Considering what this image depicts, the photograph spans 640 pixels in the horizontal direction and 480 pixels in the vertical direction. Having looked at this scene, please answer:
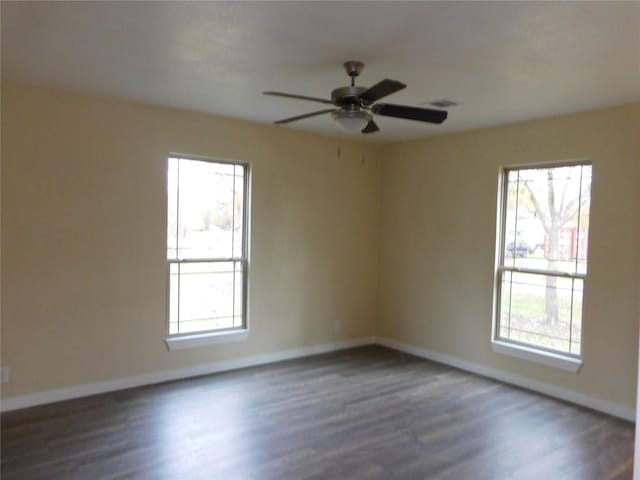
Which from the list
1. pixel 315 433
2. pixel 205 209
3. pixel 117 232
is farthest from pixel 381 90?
pixel 117 232

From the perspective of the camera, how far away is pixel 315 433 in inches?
133

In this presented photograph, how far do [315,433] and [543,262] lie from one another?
106 inches

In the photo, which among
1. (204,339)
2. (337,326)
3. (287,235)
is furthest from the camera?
(337,326)

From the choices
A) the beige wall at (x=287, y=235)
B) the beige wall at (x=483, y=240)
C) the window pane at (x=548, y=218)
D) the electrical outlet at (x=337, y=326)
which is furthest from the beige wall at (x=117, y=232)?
the window pane at (x=548, y=218)

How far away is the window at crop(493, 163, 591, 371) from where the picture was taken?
13.6ft

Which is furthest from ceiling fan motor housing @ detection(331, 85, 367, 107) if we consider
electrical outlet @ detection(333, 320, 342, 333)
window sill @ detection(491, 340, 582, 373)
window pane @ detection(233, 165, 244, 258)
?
electrical outlet @ detection(333, 320, 342, 333)

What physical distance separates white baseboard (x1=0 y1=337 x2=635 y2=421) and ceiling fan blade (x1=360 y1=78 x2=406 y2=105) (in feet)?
10.4

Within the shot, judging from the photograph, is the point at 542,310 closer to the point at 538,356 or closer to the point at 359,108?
the point at 538,356

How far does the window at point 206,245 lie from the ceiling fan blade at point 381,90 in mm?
2343

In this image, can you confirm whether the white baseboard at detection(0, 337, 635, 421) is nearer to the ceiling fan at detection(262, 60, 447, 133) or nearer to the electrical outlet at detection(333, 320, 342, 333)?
the electrical outlet at detection(333, 320, 342, 333)

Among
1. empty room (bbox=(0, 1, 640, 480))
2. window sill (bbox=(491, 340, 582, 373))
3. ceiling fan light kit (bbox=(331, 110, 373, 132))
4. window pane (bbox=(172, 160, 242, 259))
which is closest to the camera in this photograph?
empty room (bbox=(0, 1, 640, 480))

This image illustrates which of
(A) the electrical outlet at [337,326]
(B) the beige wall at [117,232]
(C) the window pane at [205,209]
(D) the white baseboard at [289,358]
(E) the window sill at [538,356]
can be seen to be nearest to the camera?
(B) the beige wall at [117,232]

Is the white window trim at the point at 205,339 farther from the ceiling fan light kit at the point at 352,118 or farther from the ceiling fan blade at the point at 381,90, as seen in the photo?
the ceiling fan blade at the point at 381,90

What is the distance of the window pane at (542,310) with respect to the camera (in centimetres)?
420
